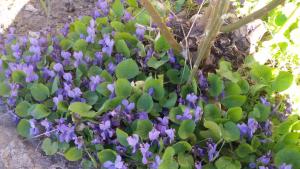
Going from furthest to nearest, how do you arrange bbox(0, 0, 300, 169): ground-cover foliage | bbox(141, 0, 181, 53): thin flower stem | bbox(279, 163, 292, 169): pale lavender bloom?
bbox(141, 0, 181, 53): thin flower stem
bbox(0, 0, 300, 169): ground-cover foliage
bbox(279, 163, 292, 169): pale lavender bloom

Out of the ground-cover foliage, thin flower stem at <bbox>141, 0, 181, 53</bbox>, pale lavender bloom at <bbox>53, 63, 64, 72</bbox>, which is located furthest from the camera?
pale lavender bloom at <bbox>53, 63, 64, 72</bbox>

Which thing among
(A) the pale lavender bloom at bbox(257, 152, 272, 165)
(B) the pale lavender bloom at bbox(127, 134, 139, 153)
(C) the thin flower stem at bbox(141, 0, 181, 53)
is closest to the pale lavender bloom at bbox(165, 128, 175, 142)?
(B) the pale lavender bloom at bbox(127, 134, 139, 153)

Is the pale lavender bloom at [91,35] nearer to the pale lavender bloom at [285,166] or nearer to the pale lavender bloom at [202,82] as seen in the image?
the pale lavender bloom at [202,82]

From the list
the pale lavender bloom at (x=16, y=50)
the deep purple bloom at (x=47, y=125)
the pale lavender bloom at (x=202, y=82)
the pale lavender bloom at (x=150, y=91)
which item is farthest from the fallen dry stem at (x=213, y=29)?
the pale lavender bloom at (x=16, y=50)

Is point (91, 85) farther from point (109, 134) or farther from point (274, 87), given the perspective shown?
point (274, 87)

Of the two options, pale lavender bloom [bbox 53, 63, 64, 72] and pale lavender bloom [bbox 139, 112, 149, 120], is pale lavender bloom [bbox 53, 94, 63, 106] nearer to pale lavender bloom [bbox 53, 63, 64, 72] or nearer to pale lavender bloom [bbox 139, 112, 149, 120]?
pale lavender bloom [bbox 53, 63, 64, 72]

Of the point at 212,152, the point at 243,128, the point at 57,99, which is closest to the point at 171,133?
the point at 212,152

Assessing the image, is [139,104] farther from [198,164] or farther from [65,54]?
[65,54]

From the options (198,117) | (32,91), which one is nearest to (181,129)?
(198,117)
